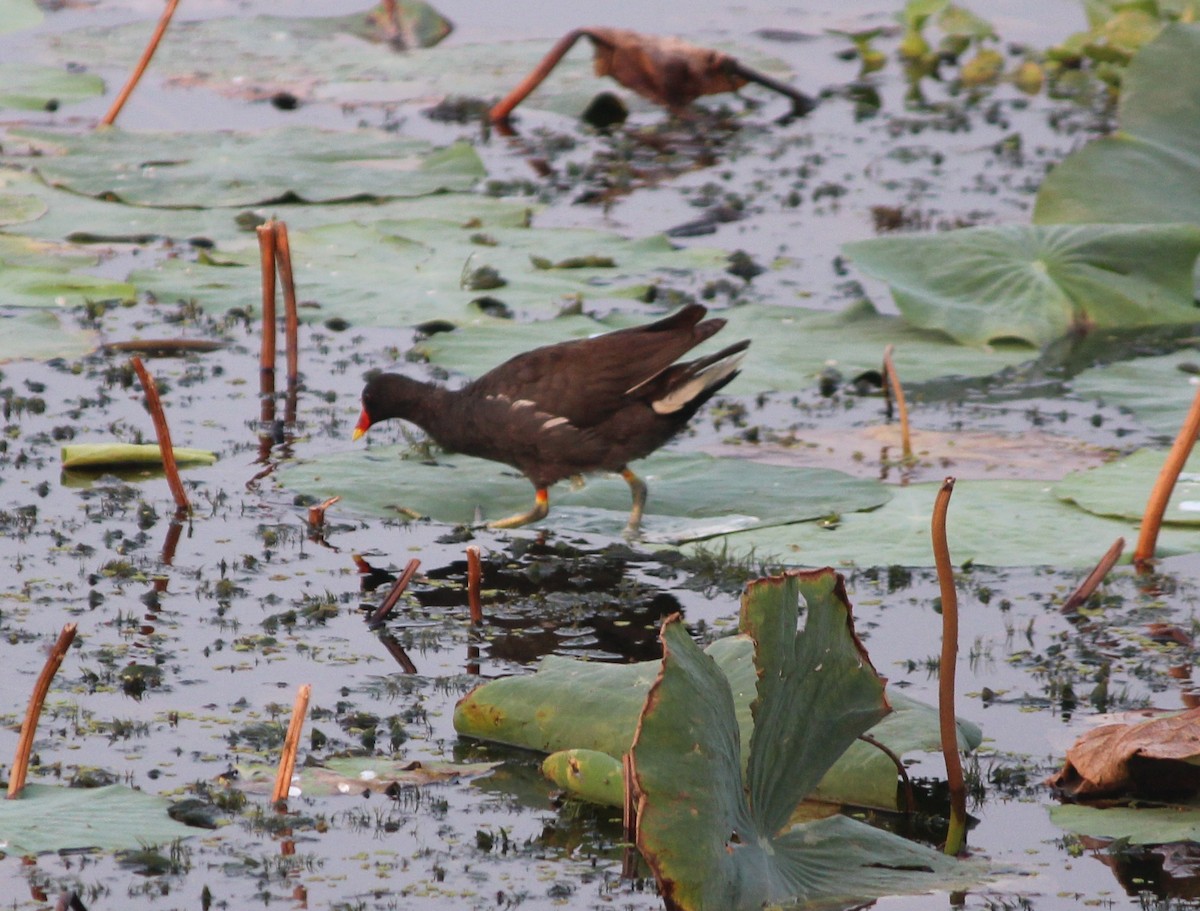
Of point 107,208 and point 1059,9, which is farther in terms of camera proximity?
point 1059,9

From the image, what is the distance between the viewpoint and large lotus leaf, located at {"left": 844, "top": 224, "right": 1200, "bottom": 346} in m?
7.44

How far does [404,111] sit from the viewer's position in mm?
12289

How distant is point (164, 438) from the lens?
5.62m

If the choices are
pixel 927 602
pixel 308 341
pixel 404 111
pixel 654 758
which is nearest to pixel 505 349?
pixel 308 341

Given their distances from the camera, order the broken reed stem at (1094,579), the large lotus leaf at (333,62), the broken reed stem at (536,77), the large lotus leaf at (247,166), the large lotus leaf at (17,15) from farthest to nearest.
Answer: the large lotus leaf at (333,62) → the large lotus leaf at (17,15) → the broken reed stem at (536,77) → the large lotus leaf at (247,166) → the broken reed stem at (1094,579)

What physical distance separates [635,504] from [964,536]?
1.09 meters

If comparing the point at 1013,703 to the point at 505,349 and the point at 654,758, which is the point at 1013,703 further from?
the point at 505,349

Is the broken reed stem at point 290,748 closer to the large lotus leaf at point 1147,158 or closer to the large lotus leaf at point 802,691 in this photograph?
the large lotus leaf at point 802,691

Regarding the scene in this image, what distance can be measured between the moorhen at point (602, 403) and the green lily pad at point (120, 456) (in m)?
1.00

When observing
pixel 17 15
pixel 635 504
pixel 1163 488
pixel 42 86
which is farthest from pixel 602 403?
pixel 17 15

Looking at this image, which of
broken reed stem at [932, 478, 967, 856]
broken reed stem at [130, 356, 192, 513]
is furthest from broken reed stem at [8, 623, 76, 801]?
broken reed stem at [130, 356, 192, 513]

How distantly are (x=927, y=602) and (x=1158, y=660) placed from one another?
717mm

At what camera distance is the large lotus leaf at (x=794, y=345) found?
23.1 feet

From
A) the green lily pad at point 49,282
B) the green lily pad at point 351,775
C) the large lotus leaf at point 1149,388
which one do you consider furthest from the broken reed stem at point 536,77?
the green lily pad at point 351,775
